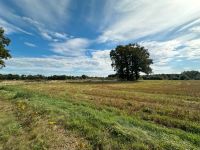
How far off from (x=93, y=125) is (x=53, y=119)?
2.34 meters

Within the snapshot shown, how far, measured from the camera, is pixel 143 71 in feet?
229

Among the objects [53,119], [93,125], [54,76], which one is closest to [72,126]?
[93,125]

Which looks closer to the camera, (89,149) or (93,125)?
(89,149)

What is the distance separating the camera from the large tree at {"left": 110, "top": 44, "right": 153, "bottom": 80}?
69062 millimetres

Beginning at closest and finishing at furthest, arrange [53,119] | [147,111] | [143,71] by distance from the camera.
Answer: [53,119]
[147,111]
[143,71]

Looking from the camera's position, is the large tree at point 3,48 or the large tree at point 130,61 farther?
the large tree at point 130,61

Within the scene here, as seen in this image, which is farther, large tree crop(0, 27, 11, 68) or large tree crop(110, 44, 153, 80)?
large tree crop(110, 44, 153, 80)

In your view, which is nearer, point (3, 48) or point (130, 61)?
point (3, 48)

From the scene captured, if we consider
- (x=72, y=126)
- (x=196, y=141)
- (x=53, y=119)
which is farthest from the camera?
(x=53, y=119)

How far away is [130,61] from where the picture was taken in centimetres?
7075

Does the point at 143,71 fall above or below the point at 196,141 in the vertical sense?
above

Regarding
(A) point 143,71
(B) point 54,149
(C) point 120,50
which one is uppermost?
(C) point 120,50

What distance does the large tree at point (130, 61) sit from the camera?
2719 inches

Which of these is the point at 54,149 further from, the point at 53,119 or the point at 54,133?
the point at 53,119
